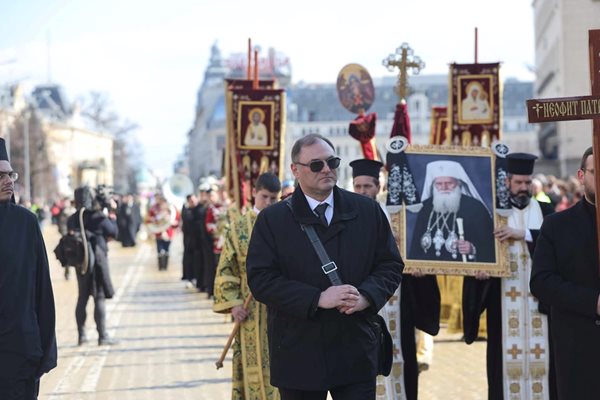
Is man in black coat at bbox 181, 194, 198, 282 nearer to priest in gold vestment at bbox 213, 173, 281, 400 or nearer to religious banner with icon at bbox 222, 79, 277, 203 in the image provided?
religious banner with icon at bbox 222, 79, 277, 203

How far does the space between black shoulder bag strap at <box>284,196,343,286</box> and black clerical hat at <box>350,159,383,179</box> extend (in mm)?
3164

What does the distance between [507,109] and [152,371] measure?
117342 mm

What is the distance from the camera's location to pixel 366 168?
30.7 feet

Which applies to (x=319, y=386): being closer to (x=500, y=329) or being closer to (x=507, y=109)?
(x=500, y=329)

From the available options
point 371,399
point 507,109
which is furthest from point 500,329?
point 507,109

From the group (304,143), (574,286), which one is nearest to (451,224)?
(574,286)

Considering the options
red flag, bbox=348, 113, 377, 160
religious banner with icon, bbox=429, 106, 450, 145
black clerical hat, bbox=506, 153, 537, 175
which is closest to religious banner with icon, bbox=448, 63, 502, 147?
religious banner with icon, bbox=429, 106, 450, 145

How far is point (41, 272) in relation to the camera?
6.98 m

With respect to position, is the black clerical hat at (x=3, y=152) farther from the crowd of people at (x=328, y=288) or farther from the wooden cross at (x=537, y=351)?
the wooden cross at (x=537, y=351)

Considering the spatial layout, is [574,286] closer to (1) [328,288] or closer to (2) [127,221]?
(1) [328,288]

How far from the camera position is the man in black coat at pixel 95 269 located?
14844 millimetres

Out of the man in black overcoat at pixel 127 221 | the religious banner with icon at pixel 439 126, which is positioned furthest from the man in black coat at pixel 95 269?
the man in black overcoat at pixel 127 221

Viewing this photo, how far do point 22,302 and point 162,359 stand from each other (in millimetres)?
6979

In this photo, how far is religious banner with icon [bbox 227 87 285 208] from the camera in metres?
14.4
